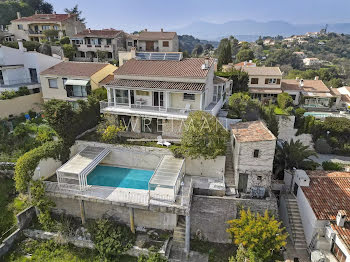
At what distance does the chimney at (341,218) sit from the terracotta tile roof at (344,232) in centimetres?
26

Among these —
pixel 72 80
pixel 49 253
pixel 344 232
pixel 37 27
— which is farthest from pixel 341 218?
pixel 37 27

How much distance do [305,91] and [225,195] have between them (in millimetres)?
36240

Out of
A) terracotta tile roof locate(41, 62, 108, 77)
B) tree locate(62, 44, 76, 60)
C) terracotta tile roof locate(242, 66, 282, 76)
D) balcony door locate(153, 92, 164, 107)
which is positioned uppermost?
tree locate(62, 44, 76, 60)

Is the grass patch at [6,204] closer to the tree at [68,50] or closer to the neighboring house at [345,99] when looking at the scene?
the tree at [68,50]

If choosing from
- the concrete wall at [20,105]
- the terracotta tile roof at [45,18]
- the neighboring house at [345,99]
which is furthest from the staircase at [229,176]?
the terracotta tile roof at [45,18]

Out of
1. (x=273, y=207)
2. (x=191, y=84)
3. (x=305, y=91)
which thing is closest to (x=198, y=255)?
(x=273, y=207)

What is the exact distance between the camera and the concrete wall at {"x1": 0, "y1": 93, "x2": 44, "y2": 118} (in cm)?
2915

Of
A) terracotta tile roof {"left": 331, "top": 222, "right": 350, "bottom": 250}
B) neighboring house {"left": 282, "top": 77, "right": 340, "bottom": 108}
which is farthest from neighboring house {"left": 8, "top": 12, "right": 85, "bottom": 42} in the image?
terracotta tile roof {"left": 331, "top": 222, "right": 350, "bottom": 250}

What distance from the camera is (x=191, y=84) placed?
25594 mm

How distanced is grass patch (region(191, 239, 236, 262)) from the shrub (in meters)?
4.93

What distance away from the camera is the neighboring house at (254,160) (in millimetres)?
19844

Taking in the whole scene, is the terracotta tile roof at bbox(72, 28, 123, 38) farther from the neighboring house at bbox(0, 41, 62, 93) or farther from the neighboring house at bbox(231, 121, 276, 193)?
the neighboring house at bbox(231, 121, 276, 193)

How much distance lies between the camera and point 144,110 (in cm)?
2598

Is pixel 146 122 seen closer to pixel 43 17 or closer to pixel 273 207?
pixel 273 207
